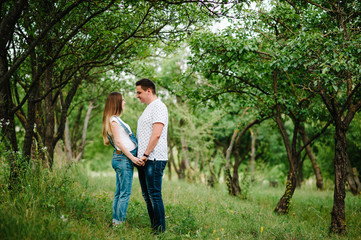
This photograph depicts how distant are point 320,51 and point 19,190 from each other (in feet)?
19.1

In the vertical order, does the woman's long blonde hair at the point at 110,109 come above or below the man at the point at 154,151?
above

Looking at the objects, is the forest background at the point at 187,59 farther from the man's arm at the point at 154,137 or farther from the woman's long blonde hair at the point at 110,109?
the man's arm at the point at 154,137

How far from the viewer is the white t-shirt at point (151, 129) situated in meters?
4.00

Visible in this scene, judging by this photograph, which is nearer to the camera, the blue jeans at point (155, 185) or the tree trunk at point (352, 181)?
the blue jeans at point (155, 185)

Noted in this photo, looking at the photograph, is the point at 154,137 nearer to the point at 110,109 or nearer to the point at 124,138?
the point at 124,138

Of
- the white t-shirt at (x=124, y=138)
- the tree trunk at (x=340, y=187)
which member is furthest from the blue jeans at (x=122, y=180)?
the tree trunk at (x=340, y=187)

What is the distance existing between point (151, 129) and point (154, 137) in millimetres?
210

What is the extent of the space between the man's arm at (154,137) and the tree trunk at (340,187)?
146 inches

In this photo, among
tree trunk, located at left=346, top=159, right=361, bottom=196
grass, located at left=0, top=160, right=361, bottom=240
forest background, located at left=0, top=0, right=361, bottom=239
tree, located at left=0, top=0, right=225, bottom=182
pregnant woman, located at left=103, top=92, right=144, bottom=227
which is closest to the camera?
grass, located at left=0, top=160, right=361, bottom=240

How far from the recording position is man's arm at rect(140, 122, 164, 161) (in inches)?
154

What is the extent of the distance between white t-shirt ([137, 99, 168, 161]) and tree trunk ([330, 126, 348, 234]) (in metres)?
3.56

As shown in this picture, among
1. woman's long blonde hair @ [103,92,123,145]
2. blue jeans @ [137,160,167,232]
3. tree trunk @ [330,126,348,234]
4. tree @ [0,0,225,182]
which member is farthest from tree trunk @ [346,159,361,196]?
woman's long blonde hair @ [103,92,123,145]

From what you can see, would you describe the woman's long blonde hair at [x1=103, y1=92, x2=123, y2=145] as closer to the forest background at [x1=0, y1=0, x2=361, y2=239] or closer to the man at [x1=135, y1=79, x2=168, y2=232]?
the man at [x1=135, y1=79, x2=168, y2=232]

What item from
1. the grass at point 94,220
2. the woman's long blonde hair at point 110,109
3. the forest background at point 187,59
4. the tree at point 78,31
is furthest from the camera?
the tree at point 78,31
